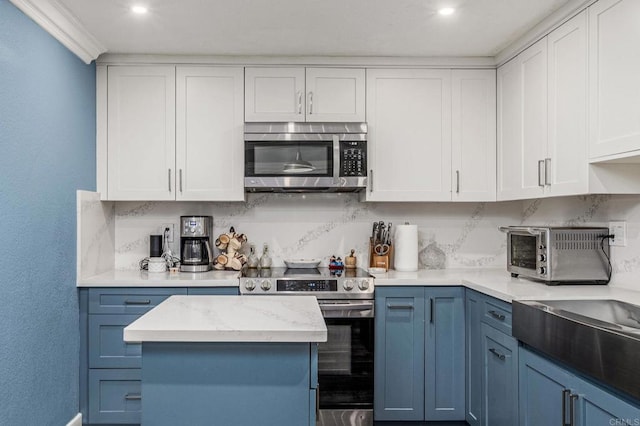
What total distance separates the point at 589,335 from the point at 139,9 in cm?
256

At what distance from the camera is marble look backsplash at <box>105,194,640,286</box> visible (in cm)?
342

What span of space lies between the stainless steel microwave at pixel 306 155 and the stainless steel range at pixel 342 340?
25.3 inches

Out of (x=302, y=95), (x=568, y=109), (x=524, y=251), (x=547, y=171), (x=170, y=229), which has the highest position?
(x=302, y=95)

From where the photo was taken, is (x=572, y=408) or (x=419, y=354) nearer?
(x=572, y=408)

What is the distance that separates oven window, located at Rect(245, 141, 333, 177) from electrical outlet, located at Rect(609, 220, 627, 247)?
1.65 m

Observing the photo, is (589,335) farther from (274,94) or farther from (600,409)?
(274,94)

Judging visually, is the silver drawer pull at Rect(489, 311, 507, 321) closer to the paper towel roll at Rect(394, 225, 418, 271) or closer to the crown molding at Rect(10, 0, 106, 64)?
the paper towel roll at Rect(394, 225, 418, 271)

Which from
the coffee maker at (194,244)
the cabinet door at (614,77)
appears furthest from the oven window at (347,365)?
the cabinet door at (614,77)

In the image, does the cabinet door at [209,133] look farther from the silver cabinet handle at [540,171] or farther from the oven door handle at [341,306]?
the silver cabinet handle at [540,171]

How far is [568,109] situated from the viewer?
2340 millimetres

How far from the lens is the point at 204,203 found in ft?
11.3

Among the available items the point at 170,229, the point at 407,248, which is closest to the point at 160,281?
the point at 170,229

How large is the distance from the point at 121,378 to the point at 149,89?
6.16 feet

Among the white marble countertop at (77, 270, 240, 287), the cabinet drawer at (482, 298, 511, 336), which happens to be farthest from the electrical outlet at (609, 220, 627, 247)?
the white marble countertop at (77, 270, 240, 287)
